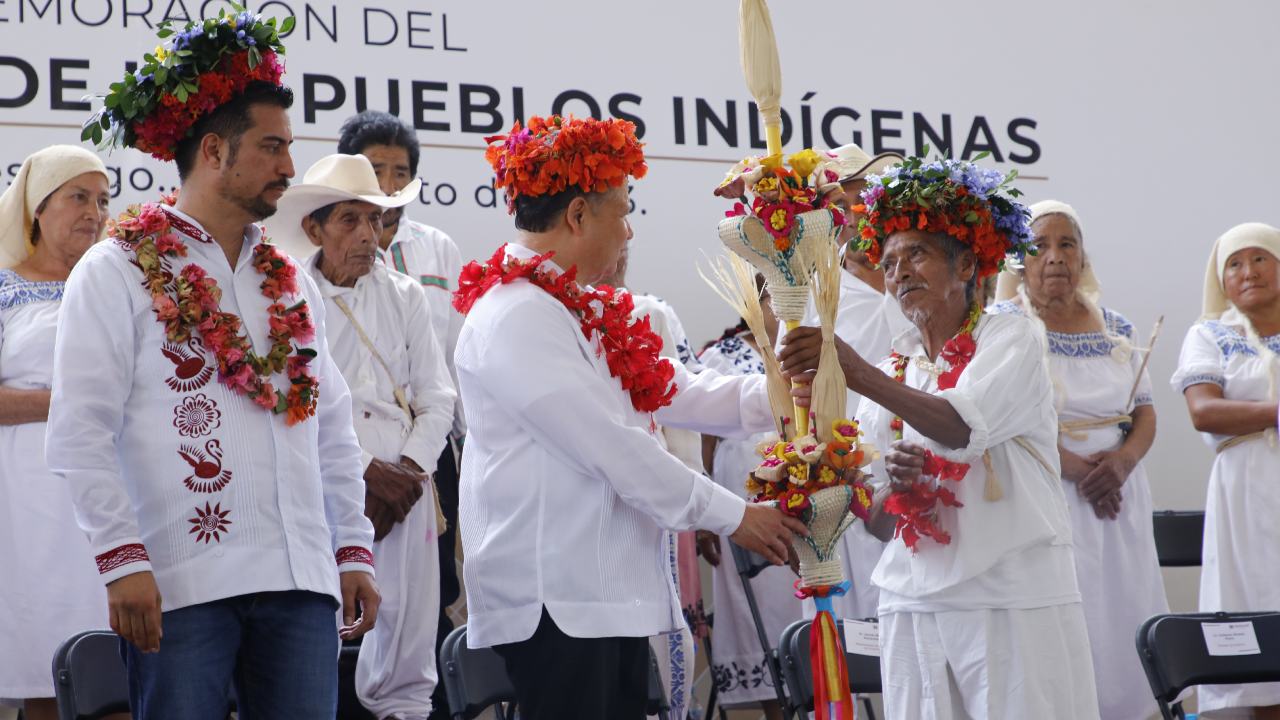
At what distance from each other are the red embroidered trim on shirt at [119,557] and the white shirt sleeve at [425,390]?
5.73ft

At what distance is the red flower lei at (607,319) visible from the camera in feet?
9.44

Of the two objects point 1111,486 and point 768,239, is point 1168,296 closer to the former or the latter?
point 1111,486

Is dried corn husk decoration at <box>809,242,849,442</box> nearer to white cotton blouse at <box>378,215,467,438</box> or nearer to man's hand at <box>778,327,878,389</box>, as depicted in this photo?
man's hand at <box>778,327,878,389</box>

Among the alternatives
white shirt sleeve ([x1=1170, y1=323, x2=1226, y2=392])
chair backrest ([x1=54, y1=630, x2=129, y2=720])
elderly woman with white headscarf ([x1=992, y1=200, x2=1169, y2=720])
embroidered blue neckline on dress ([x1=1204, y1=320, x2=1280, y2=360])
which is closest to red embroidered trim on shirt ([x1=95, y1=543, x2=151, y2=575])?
chair backrest ([x1=54, y1=630, x2=129, y2=720])

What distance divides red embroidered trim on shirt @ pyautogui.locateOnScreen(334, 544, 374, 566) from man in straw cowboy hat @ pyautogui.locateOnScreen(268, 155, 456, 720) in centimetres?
116

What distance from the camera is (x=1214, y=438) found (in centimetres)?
552

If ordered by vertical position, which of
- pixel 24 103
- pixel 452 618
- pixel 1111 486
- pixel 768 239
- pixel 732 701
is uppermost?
pixel 24 103

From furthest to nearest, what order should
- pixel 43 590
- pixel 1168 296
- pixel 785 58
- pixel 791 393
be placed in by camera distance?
pixel 1168 296
pixel 785 58
pixel 43 590
pixel 791 393

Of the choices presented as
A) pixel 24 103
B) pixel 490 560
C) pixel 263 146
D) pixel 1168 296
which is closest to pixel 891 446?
pixel 490 560

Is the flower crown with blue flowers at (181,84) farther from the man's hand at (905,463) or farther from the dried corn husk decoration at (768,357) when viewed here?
the man's hand at (905,463)

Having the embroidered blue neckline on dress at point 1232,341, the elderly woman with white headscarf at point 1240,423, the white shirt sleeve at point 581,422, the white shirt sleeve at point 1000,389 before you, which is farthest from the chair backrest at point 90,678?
the embroidered blue neckline on dress at point 1232,341

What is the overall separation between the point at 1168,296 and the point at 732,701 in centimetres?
318

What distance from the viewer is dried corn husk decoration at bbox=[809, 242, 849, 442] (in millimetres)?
2906

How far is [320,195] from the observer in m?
4.32
